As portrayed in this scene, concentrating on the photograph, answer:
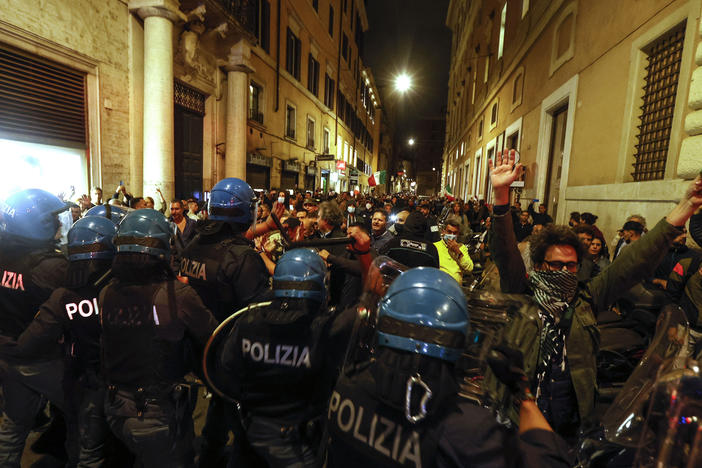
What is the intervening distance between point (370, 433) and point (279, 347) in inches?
25.5

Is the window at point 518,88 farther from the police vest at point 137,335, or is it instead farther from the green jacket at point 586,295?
the police vest at point 137,335

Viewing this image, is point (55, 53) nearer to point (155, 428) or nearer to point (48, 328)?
point (48, 328)

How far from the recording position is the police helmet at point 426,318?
1059 millimetres

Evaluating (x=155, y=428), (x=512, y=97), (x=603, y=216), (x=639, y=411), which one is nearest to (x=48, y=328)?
(x=155, y=428)

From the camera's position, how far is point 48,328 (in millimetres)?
2000

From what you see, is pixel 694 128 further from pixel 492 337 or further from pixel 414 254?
pixel 492 337

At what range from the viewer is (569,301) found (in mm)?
2098

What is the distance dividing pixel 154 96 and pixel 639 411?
1087 cm

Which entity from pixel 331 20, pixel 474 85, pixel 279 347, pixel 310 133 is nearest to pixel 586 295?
pixel 279 347

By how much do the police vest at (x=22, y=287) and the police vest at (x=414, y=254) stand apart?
246 centimetres

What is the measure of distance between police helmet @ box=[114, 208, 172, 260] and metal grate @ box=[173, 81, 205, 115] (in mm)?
10635

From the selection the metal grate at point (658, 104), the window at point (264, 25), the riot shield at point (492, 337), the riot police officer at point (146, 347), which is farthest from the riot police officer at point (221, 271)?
the window at point (264, 25)

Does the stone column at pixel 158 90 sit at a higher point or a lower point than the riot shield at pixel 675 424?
higher

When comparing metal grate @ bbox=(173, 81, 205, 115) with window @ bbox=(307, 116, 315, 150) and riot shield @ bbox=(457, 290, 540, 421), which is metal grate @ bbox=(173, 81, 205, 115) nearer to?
window @ bbox=(307, 116, 315, 150)
